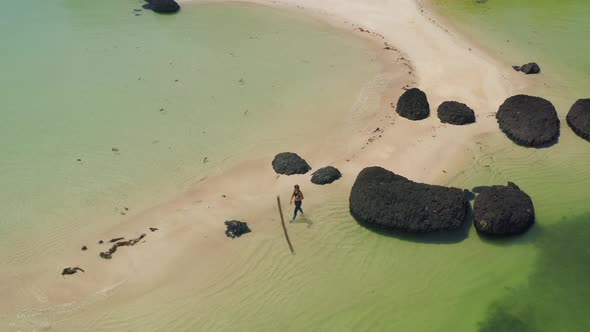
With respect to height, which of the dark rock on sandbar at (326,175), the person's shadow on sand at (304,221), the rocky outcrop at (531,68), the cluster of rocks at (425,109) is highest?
the rocky outcrop at (531,68)

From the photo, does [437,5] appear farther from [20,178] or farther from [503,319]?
[20,178]

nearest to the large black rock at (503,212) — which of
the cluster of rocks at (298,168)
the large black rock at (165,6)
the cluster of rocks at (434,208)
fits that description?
the cluster of rocks at (434,208)

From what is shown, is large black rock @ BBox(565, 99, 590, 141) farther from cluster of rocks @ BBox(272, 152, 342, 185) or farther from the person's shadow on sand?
the person's shadow on sand

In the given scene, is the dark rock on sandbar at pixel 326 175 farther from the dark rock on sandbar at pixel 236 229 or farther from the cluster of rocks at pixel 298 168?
the dark rock on sandbar at pixel 236 229

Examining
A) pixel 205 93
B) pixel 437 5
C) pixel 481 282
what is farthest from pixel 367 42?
pixel 481 282

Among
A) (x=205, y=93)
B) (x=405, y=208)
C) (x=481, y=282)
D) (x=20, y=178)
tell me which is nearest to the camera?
(x=481, y=282)
